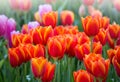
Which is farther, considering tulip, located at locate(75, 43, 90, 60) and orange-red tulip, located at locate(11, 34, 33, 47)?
orange-red tulip, located at locate(11, 34, 33, 47)

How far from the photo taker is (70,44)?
224 cm

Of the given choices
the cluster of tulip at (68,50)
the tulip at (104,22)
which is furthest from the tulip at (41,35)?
the tulip at (104,22)

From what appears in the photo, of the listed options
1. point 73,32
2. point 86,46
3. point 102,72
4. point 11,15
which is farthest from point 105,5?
point 102,72

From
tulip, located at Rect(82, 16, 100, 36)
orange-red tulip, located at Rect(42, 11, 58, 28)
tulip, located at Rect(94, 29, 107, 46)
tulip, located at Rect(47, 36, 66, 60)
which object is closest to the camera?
tulip, located at Rect(47, 36, 66, 60)

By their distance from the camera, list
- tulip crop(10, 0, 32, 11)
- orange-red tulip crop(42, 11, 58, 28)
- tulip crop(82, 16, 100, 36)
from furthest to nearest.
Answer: tulip crop(10, 0, 32, 11) < orange-red tulip crop(42, 11, 58, 28) < tulip crop(82, 16, 100, 36)

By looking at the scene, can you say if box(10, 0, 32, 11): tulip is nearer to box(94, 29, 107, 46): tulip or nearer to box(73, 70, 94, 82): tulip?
box(94, 29, 107, 46): tulip

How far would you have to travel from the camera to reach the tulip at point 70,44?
2225 millimetres

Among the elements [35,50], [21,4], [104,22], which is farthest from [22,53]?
[21,4]

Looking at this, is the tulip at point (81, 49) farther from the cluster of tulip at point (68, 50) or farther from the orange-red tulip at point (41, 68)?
the orange-red tulip at point (41, 68)

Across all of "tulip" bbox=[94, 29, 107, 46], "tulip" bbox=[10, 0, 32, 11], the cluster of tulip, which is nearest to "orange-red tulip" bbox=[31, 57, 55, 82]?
the cluster of tulip

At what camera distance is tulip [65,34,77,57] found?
2.22m

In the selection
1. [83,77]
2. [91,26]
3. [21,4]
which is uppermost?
[21,4]

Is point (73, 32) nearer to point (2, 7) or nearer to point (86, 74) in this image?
point (86, 74)

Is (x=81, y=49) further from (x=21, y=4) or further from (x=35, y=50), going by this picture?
(x=21, y=4)
